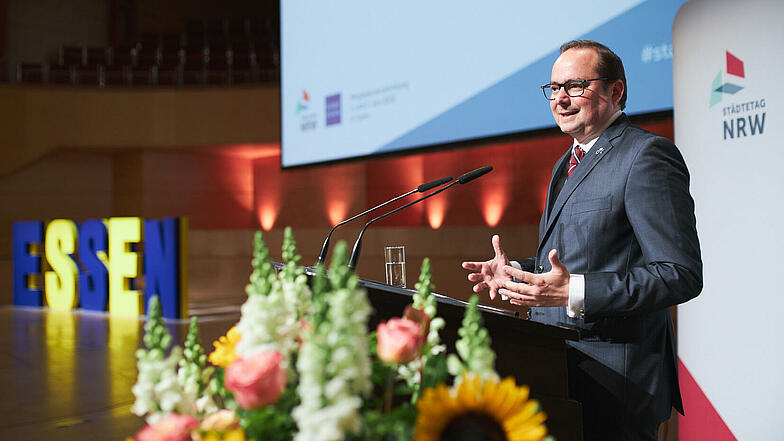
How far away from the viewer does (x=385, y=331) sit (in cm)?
62

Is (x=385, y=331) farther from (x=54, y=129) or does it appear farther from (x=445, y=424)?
(x=54, y=129)

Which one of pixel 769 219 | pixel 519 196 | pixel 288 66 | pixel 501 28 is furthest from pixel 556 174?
pixel 519 196

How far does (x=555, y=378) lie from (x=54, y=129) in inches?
423

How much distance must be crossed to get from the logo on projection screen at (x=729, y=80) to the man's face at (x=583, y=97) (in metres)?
0.59

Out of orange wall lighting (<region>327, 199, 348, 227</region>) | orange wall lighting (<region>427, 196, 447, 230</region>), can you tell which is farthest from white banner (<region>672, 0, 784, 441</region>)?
orange wall lighting (<region>327, 199, 348, 227</region>)

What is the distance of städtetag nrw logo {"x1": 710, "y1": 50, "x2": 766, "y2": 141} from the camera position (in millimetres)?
1853

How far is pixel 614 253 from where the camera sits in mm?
1462

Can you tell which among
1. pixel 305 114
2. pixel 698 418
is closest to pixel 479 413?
pixel 698 418

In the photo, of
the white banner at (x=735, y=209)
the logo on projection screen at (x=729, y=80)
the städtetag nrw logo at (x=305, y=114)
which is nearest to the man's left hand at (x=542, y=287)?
the white banner at (x=735, y=209)

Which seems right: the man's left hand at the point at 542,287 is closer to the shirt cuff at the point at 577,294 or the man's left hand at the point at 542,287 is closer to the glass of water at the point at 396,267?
the shirt cuff at the point at 577,294

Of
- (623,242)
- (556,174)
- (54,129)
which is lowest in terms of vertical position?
(623,242)

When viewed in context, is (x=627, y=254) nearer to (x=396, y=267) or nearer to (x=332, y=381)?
(x=396, y=267)

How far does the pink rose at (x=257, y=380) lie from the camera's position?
55 cm

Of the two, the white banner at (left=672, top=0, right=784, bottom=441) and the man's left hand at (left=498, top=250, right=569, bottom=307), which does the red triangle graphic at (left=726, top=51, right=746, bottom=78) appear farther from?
the man's left hand at (left=498, top=250, right=569, bottom=307)
